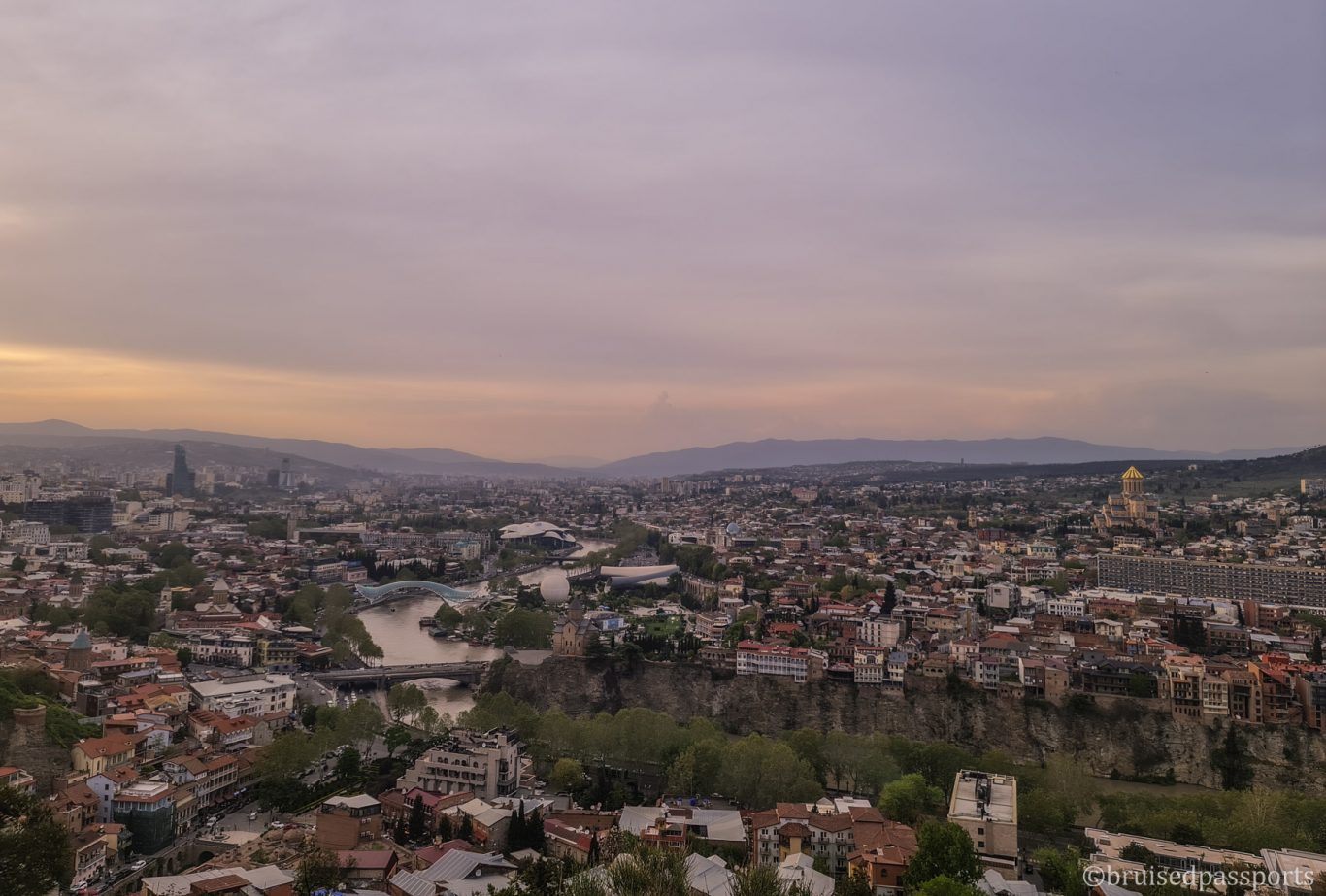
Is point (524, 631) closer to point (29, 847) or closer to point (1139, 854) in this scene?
point (29, 847)

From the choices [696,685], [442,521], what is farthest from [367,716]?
[442,521]

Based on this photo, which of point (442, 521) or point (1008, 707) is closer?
point (1008, 707)

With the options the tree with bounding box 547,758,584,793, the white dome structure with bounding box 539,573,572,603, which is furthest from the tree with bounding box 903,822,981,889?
the white dome structure with bounding box 539,573,572,603

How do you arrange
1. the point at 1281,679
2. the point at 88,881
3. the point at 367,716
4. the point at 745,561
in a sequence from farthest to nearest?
1. the point at 745,561
2. the point at 1281,679
3. the point at 367,716
4. the point at 88,881

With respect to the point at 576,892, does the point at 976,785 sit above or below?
below

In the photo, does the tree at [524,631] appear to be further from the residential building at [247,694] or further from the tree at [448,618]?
the residential building at [247,694]

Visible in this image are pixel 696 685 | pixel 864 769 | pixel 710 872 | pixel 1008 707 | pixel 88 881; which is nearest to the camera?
pixel 710 872

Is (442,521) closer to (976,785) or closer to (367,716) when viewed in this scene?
(367,716)
